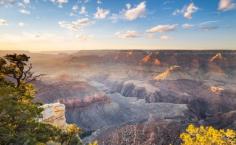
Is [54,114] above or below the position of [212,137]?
below

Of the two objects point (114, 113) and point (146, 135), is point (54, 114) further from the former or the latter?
point (114, 113)

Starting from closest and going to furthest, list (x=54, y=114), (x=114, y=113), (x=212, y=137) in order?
1. (x=212, y=137)
2. (x=54, y=114)
3. (x=114, y=113)

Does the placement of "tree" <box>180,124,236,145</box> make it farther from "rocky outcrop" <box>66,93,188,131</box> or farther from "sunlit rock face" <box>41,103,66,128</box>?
"rocky outcrop" <box>66,93,188,131</box>

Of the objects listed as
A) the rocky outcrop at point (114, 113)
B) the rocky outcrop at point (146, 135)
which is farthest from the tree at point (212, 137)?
the rocky outcrop at point (114, 113)

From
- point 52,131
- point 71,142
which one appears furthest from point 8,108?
point 71,142

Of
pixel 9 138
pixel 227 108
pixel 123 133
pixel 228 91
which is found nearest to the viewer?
pixel 9 138

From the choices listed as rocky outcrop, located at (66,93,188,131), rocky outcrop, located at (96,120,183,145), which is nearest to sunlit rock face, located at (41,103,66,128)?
rocky outcrop, located at (96,120,183,145)

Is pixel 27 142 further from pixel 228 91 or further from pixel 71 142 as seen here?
pixel 228 91

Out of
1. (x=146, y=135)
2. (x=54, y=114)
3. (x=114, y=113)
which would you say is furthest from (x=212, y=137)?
(x=114, y=113)

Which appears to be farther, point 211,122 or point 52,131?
point 211,122

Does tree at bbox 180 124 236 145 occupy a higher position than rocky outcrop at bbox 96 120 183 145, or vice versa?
tree at bbox 180 124 236 145

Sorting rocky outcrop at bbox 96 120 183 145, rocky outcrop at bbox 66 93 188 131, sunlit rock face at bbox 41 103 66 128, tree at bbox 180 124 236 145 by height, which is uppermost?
tree at bbox 180 124 236 145
